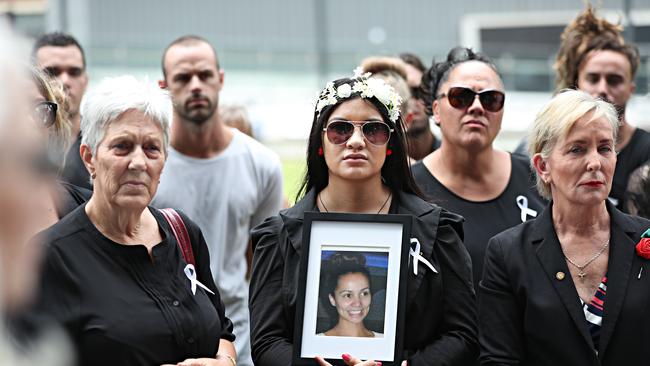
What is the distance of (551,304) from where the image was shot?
4539 mm

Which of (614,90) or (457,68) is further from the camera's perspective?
(614,90)

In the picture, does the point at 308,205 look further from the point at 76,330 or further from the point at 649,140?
the point at 649,140

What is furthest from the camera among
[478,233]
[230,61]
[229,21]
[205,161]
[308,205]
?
[229,21]

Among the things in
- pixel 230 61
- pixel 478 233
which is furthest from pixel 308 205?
pixel 230 61

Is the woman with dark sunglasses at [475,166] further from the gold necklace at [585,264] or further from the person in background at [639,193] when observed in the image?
the gold necklace at [585,264]

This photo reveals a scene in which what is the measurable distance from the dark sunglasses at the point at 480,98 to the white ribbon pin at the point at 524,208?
22.4 inches

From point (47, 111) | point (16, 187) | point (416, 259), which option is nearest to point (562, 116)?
point (416, 259)

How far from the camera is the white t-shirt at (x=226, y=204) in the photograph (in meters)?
6.61

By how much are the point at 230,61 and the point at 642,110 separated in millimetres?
7373

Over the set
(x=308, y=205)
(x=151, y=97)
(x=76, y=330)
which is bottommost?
(x=76, y=330)

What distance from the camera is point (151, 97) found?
4527 millimetres

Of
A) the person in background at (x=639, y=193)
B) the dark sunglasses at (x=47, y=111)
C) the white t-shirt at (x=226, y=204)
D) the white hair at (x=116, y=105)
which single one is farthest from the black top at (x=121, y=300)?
the person in background at (x=639, y=193)

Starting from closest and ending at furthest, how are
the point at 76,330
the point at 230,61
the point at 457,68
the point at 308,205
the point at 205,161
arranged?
the point at 76,330 → the point at 308,205 → the point at 457,68 → the point at 205,161 → the point at 230,61

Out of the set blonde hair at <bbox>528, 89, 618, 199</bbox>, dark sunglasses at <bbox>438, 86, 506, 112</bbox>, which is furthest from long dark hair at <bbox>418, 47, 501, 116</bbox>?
blonde hair at <bbox>528, 89, 618, 199</bbox>
